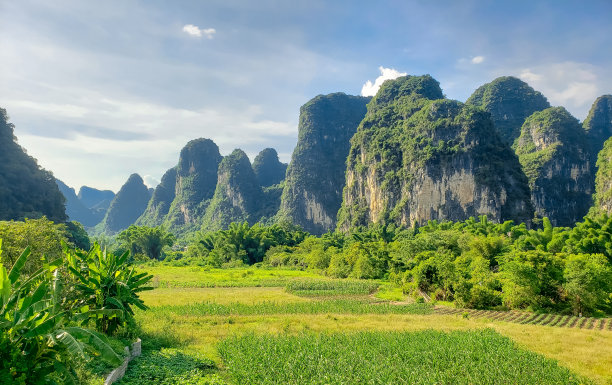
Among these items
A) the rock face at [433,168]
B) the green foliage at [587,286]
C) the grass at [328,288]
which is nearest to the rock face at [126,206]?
the rock face at [433,168]

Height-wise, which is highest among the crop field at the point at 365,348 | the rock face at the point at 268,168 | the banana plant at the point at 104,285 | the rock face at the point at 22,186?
the rock face at the point at 268,168

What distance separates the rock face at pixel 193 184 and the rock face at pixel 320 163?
115ft

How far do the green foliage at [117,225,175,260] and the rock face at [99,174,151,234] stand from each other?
3944 inches

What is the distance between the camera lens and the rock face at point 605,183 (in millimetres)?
48469

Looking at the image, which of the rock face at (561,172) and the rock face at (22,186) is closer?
the rock face at (22,186)

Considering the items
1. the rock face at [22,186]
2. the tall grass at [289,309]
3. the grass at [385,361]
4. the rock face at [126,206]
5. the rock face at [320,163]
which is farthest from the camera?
the rock face at [126,206]

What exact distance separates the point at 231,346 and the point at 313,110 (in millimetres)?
107880

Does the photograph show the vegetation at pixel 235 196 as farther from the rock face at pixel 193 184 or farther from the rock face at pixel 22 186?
the rock face at pixel 22 186

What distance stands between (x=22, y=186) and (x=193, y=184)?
246ft

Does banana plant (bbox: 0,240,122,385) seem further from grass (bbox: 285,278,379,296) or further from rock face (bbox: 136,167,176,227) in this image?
rock face (bbox: 136,167,176,227)

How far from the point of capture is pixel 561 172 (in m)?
75.0

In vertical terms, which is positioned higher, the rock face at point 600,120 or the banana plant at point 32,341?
the rock face at point 600,120

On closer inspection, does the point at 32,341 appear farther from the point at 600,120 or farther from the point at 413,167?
the point at 600,120

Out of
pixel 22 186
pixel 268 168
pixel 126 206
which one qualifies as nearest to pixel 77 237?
pixel 22 186
